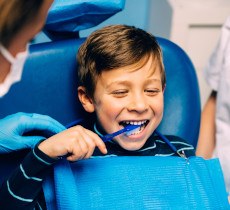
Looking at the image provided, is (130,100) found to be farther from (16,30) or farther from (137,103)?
(16,30)

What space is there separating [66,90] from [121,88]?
0.18 metres

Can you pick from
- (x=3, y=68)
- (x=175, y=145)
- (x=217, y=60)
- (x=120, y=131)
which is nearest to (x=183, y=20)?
(x=217, y=60)

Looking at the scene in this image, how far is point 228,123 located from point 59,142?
2.05 feet

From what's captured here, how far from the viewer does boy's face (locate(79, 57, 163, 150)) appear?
3.47 ft

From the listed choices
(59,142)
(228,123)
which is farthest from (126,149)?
(228,123)

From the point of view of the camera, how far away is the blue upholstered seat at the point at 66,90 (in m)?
1.15

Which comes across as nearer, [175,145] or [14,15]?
[14,15]

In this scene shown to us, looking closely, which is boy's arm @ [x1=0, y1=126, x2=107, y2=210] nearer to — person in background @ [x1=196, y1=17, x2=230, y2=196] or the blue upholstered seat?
the blue upholstered seat

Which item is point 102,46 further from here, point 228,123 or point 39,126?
point 228,123

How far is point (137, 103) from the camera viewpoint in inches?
41.1

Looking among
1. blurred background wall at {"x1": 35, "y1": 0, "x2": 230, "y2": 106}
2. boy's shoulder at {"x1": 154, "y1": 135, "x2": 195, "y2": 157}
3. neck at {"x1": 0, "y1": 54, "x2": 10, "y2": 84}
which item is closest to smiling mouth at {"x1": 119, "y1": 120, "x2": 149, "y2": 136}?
boy's shoulder at {"x1": 154, "y1": 135, "x2": 195, "y2": 157}

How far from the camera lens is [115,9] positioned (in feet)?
3.88

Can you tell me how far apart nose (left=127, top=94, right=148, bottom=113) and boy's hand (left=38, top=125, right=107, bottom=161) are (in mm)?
124

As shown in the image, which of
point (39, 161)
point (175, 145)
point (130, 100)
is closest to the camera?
point (39, 161)
